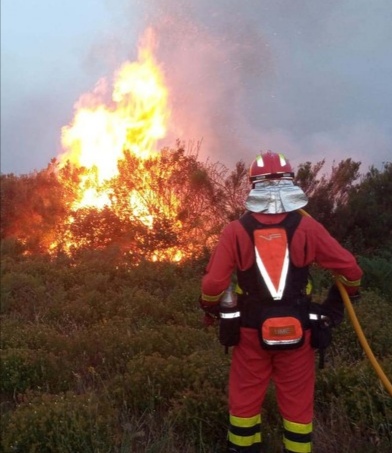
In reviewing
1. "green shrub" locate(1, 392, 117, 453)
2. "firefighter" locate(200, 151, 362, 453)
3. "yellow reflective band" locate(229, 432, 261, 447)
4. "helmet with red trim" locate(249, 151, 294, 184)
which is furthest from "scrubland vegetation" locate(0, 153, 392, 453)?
"helmet with red trim" locate(249, 151, 294, 184)

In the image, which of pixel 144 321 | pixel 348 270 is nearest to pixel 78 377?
pixel 144 321

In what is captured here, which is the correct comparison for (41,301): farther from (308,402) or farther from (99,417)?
(308,402)

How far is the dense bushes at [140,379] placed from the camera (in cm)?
383

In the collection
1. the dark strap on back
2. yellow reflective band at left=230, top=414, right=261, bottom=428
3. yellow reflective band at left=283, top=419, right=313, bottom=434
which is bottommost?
yellow reflective band at left=283, top=419, right=313, bottom=434

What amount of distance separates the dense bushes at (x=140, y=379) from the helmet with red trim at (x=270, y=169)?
61.9 inches

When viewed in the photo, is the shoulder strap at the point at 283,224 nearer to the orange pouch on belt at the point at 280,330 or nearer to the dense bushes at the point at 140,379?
the orange pouch on belt at the point at 280,330

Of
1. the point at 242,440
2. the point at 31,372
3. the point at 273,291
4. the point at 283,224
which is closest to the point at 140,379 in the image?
the point at 31,372

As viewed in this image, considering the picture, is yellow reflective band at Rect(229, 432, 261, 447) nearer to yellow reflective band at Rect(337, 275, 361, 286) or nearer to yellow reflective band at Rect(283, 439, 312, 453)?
yellow reflective band at Rect(283, 439, 312, 453)

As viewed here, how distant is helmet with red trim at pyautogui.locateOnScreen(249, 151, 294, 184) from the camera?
3521mm

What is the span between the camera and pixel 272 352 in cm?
355

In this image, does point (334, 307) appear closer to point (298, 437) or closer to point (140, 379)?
point (298, 437)

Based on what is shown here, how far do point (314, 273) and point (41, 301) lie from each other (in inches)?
132

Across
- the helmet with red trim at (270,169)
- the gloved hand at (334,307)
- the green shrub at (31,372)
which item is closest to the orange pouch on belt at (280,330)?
the gloved hand at (334,307)

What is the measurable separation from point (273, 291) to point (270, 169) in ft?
2.28
